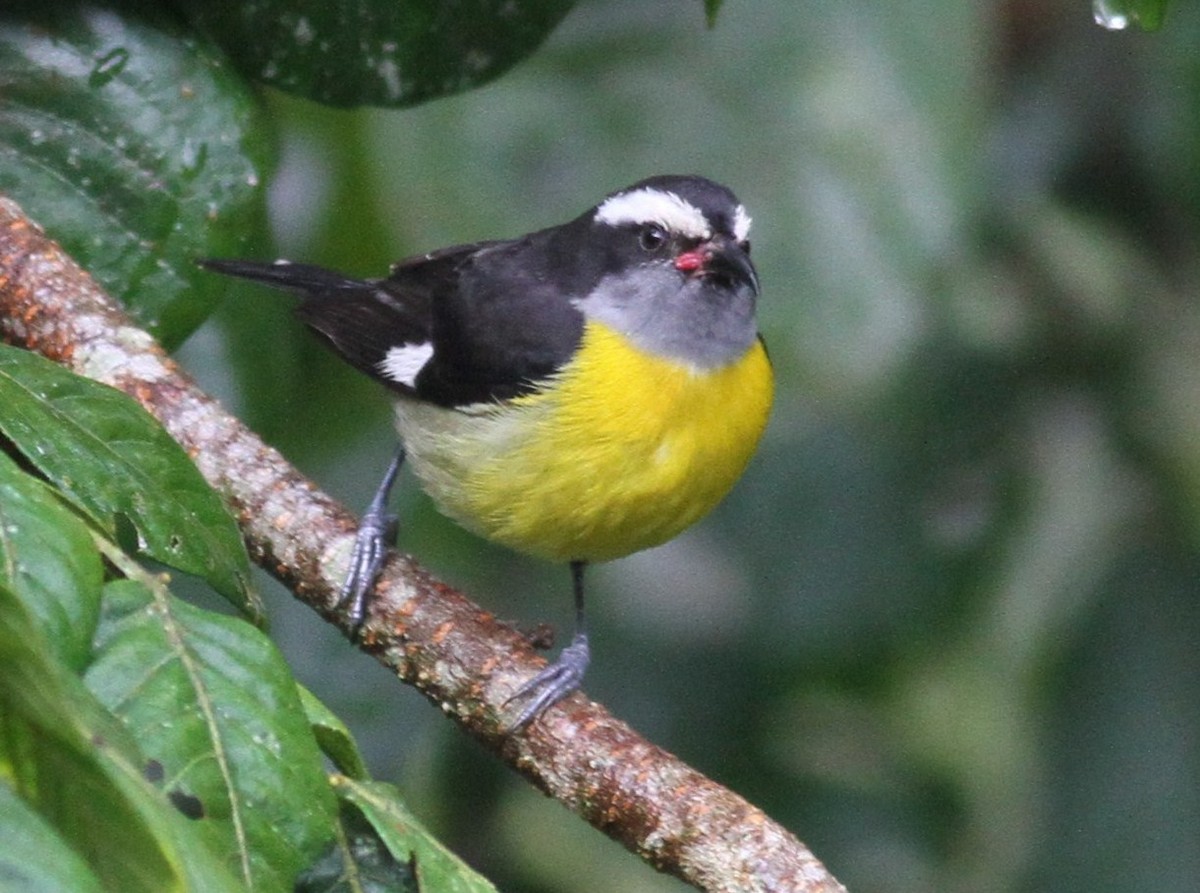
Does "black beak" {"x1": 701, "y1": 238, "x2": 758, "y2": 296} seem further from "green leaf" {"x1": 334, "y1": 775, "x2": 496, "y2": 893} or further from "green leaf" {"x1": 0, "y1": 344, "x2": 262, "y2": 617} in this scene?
"green leaf" {"x1": 334, "y1": 775, "x2": 496, "y2": 893}

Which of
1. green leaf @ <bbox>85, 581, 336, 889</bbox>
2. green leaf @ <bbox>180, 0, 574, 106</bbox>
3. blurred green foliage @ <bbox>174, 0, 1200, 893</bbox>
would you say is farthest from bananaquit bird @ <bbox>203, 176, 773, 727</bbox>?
green leaf @ <bbox>85, 581, 336, 889</bbox>

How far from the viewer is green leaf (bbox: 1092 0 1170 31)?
5.80ft

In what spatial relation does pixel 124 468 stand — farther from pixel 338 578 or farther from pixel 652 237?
pixel 652 237

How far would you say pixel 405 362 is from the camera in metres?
2.96

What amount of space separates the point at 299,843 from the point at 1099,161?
297cm

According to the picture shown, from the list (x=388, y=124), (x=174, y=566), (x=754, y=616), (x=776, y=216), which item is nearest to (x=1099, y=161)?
(x=776, y=216)

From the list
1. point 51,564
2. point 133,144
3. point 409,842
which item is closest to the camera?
point 51,564

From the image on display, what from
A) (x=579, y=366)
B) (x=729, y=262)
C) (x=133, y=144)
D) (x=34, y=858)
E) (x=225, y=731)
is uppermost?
(x=729, y=262)

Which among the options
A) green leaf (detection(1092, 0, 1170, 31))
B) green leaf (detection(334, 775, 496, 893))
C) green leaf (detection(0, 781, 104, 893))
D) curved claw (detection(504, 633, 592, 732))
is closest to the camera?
green leaf (detection(0, 781, 104, 893))

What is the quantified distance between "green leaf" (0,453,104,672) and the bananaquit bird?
51.6 inches

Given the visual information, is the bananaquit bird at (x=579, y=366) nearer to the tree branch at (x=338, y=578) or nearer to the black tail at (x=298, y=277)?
the black tail at (x=298, y=277)

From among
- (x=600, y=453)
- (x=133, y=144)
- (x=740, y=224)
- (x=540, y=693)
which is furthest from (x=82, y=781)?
(x=740, y=224)

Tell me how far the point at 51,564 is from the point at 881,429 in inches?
100

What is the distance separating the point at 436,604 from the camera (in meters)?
2.09
